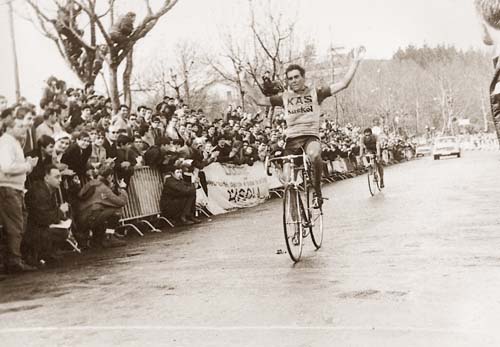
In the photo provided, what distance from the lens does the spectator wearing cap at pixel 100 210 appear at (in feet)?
32.3

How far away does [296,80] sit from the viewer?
24.8ft

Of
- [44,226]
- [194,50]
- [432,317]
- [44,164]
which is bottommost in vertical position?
[432,317]

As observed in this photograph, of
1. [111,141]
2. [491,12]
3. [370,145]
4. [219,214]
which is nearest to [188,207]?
[219,214]

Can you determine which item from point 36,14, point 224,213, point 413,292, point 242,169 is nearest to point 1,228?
point 36,14

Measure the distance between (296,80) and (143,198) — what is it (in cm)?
526

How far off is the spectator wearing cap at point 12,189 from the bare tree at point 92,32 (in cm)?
140

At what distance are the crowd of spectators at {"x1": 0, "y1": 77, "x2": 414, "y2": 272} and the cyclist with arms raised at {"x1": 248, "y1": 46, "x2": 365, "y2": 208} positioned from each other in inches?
109

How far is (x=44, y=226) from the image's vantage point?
8.54 m

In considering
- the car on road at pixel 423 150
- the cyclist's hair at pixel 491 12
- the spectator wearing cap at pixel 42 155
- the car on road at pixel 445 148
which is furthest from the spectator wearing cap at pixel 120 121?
the car on road at pixel 423 150

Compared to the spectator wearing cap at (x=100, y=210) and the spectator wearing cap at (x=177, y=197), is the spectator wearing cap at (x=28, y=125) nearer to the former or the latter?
the spectator wearing cap at (x=100, y=210)

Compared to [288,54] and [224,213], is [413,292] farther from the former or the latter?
[288,54]

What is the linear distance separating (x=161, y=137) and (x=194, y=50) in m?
10.4

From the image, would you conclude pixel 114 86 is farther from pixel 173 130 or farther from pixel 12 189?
pixel 12 189

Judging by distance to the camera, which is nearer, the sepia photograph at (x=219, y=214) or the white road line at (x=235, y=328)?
the white road line at (x=235, y=328)
